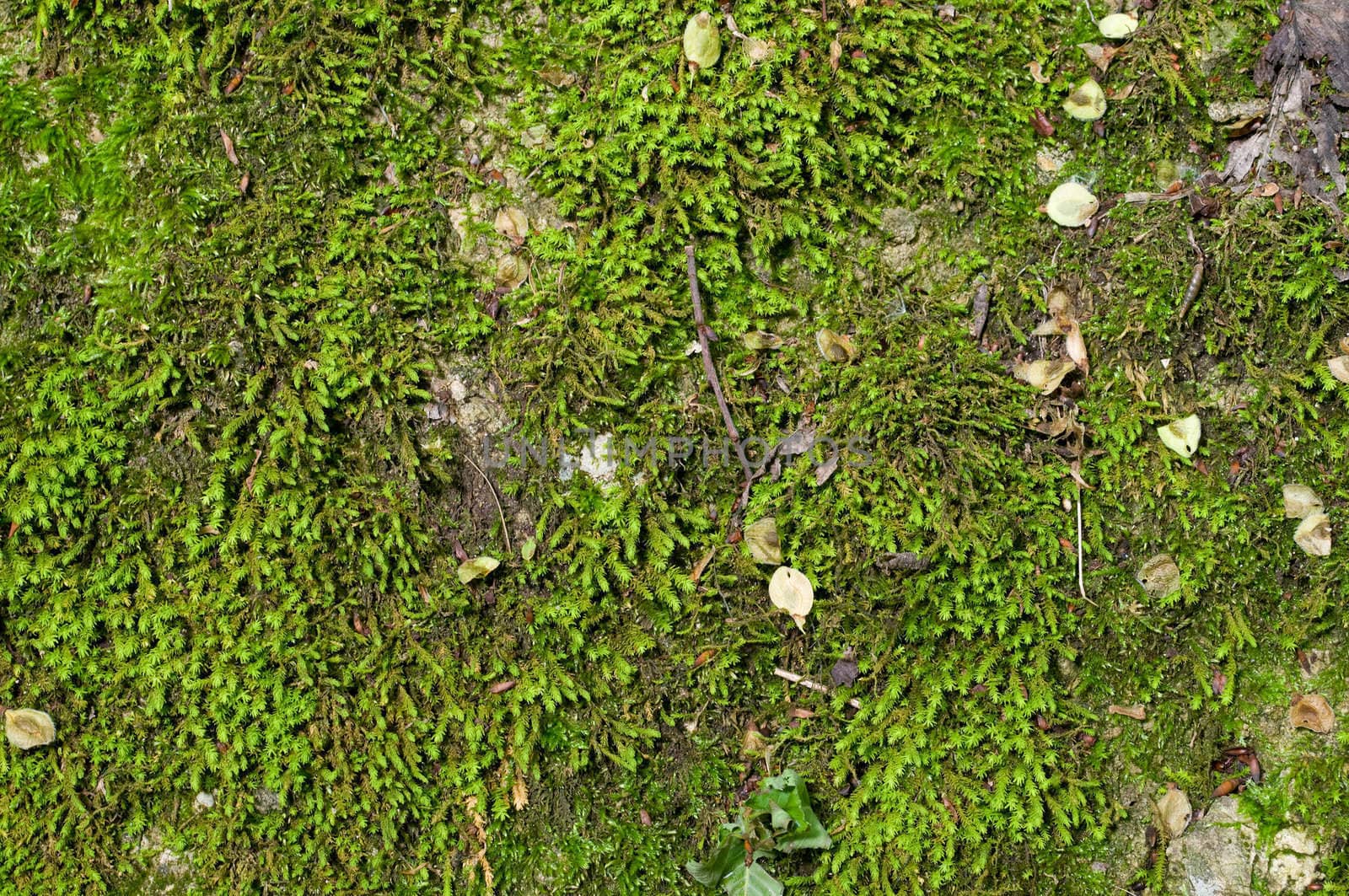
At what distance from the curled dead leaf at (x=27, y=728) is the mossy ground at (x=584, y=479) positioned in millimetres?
47

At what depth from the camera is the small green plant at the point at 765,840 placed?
255cm

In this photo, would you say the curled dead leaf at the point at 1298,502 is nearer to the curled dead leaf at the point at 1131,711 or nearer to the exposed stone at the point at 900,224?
the curled dead leaf at the point at 1131,711

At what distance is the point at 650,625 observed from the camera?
2670mm

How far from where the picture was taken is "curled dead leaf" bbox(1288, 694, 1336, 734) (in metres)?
2.62

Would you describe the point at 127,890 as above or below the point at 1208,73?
below

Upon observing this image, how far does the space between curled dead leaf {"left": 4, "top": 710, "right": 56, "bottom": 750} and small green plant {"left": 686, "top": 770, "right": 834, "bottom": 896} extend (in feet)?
6.65

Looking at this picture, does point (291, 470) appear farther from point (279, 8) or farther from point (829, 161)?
point (829, 161)

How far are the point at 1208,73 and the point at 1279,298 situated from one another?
2.58 feet

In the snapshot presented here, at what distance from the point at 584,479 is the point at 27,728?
6.12 ft

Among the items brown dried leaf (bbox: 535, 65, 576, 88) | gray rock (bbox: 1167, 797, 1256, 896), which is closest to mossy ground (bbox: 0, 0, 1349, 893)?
brown dried leaf (bbox: 535, 65, 576, 88)

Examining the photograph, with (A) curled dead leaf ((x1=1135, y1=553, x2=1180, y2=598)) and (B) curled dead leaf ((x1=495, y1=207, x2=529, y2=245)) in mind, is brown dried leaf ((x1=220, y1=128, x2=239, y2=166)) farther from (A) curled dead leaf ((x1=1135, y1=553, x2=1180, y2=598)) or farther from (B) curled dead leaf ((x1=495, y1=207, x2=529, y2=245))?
(A) curled dead leaf ((x1=1135, y1=553, x2=1180, y2=598))

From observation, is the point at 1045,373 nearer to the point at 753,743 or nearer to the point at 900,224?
the point at 900,224

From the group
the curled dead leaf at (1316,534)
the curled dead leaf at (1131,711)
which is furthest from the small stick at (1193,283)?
the curled dead leaf at (1131,711)

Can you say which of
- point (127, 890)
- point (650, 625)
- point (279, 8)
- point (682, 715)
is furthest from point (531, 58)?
point (127, 890)
